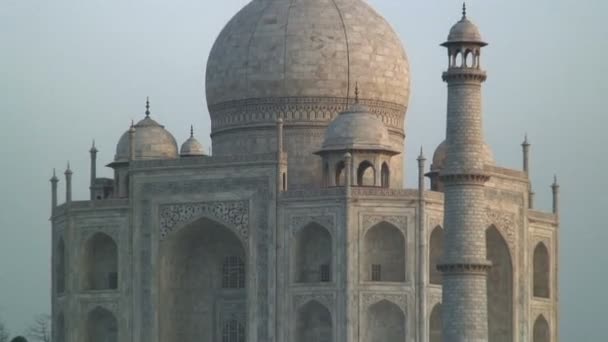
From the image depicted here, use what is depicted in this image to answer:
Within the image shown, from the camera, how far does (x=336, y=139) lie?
46062 mm

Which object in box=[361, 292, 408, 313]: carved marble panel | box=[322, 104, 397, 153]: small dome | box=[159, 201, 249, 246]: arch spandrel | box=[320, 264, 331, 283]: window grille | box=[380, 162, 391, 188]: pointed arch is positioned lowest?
box=[361, 292, 408, 313]: carved marble panel

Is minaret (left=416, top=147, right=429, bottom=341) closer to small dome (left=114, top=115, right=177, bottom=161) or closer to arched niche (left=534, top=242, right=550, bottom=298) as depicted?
arched niche (left=534, top=242, right=550, bottom=298)

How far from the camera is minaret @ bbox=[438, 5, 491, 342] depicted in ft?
126

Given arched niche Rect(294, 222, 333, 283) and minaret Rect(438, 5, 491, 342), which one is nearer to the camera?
minaret Rect(438, 5, 491, 342)

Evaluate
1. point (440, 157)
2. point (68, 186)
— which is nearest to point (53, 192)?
point (68, 186)

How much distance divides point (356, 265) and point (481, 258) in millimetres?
6174

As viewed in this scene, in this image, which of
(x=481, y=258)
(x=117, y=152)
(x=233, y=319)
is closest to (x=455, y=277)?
(x=481, y=258)

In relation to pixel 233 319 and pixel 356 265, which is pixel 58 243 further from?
pixel 356 265

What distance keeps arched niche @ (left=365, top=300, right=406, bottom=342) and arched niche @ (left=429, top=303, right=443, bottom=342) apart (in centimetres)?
106

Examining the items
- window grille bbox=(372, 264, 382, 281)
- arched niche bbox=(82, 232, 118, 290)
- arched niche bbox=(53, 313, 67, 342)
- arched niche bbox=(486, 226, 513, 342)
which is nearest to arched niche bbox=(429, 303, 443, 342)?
window grille bbox=(372, 264, 382, 281)

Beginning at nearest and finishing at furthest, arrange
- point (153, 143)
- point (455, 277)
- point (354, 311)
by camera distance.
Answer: point (455, 277)
point (354, 311)
point (153, 143)

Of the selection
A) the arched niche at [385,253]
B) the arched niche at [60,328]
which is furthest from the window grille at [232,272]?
the arched niche at [60,328]

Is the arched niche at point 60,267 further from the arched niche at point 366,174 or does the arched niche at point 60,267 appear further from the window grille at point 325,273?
the arched niche at point 366,174

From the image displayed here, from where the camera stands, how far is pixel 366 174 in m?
47.2
